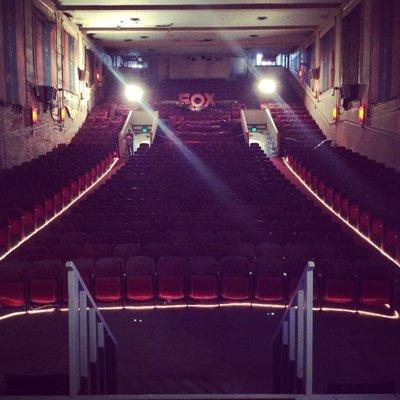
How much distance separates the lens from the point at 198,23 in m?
17.2

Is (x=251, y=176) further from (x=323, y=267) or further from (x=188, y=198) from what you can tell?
(x=323, y=267)

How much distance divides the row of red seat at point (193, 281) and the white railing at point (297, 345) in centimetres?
197

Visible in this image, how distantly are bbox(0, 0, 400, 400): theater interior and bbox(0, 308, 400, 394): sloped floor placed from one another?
0.02 m

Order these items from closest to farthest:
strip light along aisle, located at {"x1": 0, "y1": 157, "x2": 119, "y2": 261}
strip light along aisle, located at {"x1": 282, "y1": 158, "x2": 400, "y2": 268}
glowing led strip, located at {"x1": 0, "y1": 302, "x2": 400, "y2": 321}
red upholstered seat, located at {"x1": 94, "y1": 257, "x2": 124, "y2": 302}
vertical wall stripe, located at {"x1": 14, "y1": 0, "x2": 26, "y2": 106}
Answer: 1. glowing led strip, located at {"x1": 0, "y1": 302, "x2": 400, "y2": 321}
2. red upholstered seat, located at {"x1": 94, "y1": 257, "x2": 124, "y2": 302}
3. strip light along aisle, located at {"x1": 282, "y1": 158, "x2": 400, "y2": 268}
4. strip light along aisle, located at {"x1": 0, "y1": 157, "x2": 119, "y2": 261}
5. vertical wall stripe, located at {"x1": 14, "y1": 0, "x2": 26, "y2": 106}

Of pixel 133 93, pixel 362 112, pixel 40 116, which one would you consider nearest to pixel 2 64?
pixel 40 116

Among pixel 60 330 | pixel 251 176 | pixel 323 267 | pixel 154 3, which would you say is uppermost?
pixel 154 3

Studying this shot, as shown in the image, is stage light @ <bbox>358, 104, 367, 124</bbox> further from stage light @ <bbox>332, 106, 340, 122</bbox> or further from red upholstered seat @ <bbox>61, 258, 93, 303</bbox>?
red upholstered seat @ <bbox>61, 258, 93, 303</bbox>

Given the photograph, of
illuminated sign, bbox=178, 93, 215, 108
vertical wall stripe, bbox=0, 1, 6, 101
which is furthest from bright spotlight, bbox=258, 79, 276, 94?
vertical wall stripe, bbox=0, 1, 6, 101

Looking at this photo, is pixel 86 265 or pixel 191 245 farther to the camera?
pixel 191 245

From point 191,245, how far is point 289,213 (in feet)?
7.07

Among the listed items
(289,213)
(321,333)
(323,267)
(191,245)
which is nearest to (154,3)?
(289,213)

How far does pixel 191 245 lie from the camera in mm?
6570

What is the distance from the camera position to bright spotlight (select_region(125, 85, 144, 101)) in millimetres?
21578

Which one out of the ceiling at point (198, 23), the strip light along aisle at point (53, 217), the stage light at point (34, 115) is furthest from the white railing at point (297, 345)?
the ceiling at point (198, 23)
